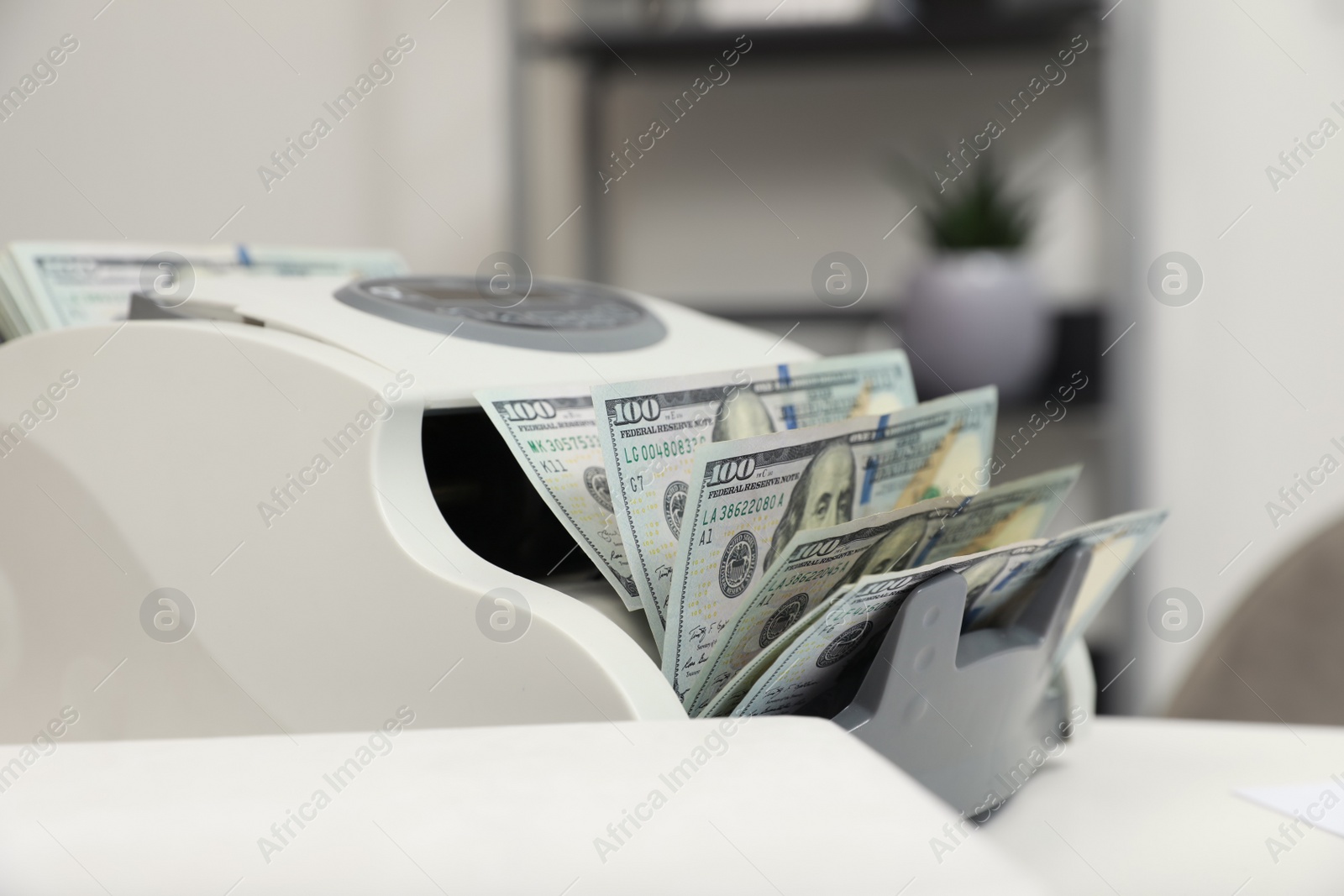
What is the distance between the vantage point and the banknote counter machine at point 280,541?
0.41 meters

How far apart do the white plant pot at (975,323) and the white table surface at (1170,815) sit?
1.17m

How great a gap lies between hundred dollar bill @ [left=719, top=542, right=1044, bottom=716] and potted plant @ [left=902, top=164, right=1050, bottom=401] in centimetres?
137

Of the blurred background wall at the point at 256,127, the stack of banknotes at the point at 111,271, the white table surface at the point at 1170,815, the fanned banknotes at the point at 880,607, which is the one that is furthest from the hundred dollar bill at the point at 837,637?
the blurred background wall at the point at 256,127

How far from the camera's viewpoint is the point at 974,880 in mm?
215

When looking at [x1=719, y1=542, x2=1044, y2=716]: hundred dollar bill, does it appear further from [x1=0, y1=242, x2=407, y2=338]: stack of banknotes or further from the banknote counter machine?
[x1=0, y1=242, x2=407, y2=338]: stack of banknotes

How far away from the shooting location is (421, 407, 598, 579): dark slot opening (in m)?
0.56

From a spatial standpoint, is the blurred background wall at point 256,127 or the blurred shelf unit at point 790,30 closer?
the blurred background wall at point 256,127


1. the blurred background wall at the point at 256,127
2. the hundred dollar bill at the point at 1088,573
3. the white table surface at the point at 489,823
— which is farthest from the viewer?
the blurred background wall at the point at 256,127

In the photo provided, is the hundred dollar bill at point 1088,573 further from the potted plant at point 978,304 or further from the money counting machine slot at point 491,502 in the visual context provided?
the potted plant at point 978,304

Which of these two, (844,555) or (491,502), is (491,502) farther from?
(844,555)

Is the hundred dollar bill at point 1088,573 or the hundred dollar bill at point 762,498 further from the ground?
the hundred dollar bill at point 762,498

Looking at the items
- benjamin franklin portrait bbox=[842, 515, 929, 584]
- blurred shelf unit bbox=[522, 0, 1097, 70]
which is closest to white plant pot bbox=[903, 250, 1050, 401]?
blurred shelf unit bbox=[522, 0, 1097, 70]

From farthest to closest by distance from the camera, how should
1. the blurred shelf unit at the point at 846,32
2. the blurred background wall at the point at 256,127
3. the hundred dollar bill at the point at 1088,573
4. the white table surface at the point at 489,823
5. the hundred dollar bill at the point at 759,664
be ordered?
the blurred shelf unit at the point at 846,32 < the blurred background wall at the point at 256,127 < the hundred dollar bill at the point at 1088,573 < the hundred dollar bill at the point at 759,664 < the white table surface at the point at 489,823

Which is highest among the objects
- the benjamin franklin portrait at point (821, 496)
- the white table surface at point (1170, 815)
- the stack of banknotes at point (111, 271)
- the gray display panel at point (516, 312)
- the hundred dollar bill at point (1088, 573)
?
the stack of banknotes at point (111, 271)
